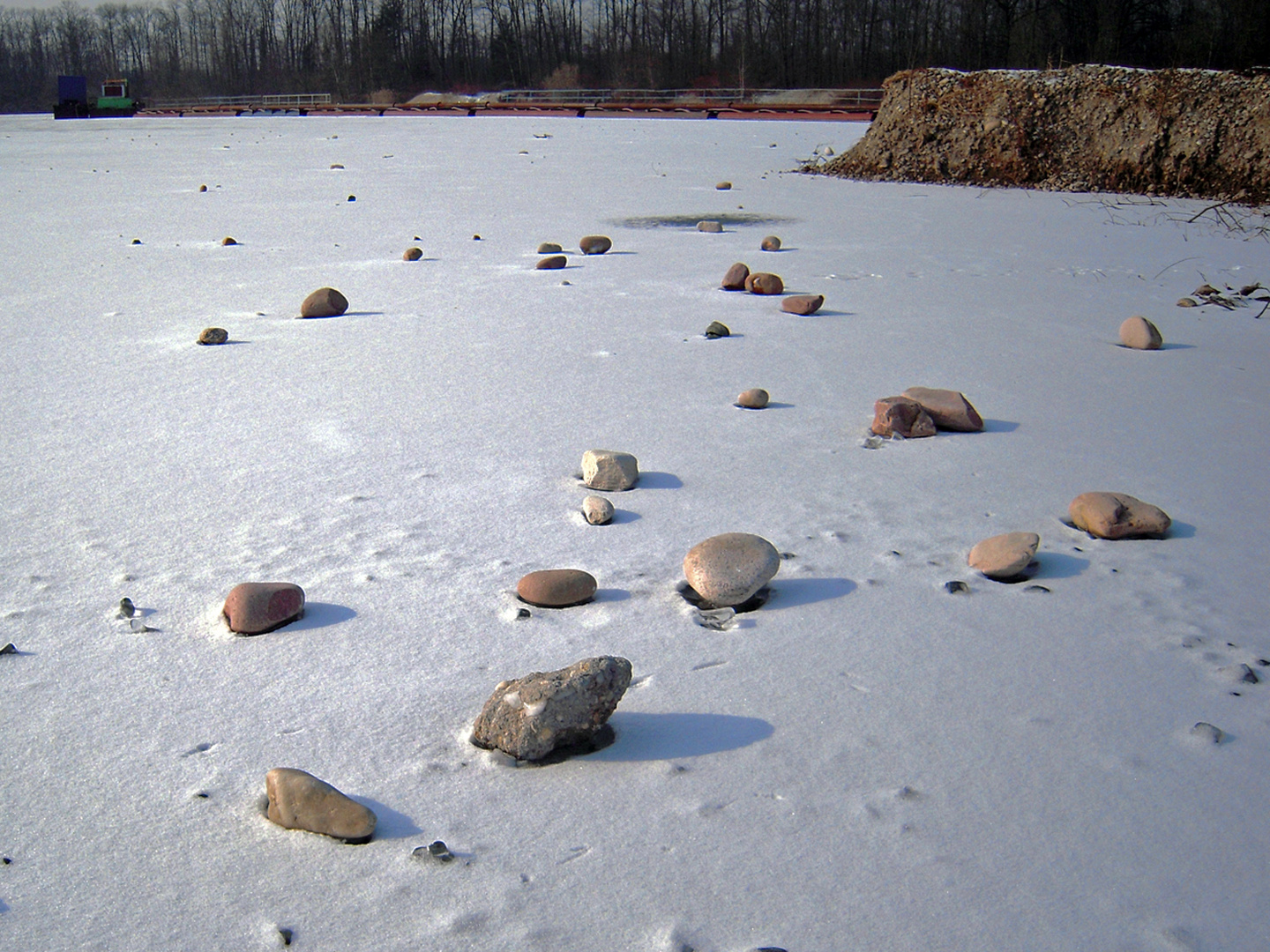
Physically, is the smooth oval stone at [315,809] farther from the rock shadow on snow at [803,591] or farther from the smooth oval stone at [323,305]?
the smooth oval stone at [323,305]

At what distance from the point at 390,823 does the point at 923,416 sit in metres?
2.00

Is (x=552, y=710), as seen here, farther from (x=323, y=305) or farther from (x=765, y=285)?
(x=765, y=285)

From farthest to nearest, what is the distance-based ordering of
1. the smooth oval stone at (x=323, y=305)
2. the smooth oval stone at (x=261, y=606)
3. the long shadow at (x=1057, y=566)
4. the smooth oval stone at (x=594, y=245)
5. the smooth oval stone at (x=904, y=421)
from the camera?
the smooth oval stone at (x=594, y=245), the smooth oval stone at (x=323, y=305), the smooth oval stone at (x=904, y=421), the long shadow at (x=1057, y=566), the smooth oval stone at (x=261, y=606)

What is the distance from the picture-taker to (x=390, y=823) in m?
1.29

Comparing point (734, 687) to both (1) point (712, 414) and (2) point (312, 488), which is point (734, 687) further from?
(1) point (712, 414)

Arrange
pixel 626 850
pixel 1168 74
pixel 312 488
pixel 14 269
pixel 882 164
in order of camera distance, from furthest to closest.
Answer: pixel 882 164, pixel 1168 74, pixel 14 269, pixel 312 488, pixel 626 850

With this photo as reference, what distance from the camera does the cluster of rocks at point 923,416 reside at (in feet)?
9.22

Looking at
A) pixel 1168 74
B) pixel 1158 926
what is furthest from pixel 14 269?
pixel 1168 74

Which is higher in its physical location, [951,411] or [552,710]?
[951,411]

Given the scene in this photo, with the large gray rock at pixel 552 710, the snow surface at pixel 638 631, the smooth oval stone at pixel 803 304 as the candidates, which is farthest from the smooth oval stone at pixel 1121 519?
the smooth oval stone at pixel 803 304

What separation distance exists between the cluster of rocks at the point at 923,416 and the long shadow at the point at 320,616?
5.31ft

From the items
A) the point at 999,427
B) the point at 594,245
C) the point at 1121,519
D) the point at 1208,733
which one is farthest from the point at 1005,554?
the point at 594,245

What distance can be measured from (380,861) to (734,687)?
0.62 metres

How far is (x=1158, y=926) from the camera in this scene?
3.73 feet
